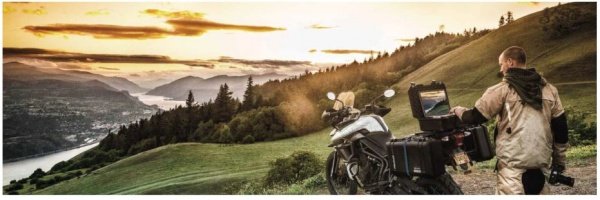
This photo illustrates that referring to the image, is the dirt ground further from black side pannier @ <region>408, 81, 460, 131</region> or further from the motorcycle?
black side pannier @ <region>408, 81, 460, 131</region>

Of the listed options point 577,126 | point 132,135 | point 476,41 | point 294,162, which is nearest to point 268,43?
point 294,162

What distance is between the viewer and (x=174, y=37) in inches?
340

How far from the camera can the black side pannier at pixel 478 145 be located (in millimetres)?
5961

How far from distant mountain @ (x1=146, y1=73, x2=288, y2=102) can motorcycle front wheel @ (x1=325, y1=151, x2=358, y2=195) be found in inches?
63.9

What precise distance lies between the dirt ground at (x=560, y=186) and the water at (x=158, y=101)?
3476mm

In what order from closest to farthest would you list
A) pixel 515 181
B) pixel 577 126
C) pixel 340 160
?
pixel 515 181 → pixel 340 160 → pixel 577 126

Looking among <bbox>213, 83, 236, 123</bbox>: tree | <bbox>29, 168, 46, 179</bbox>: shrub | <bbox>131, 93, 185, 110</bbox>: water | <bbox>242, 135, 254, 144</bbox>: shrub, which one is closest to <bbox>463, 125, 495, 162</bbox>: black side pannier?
<bbox>242, 135, 254, 144</bbox>: shrub

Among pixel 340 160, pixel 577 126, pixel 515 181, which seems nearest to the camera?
pixel 515 181

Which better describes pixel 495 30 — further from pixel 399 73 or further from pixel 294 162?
pixel 294 162

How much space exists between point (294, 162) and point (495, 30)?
2915 mm

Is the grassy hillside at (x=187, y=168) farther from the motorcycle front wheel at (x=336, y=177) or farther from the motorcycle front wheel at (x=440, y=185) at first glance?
the motorcycle front wheel at (x=440, y=185)

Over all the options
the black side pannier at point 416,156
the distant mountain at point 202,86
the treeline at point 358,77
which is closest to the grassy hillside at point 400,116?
the treeline at point 358,77

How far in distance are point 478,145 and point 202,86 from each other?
3877mm

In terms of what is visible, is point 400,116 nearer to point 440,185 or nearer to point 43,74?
point 440,185
